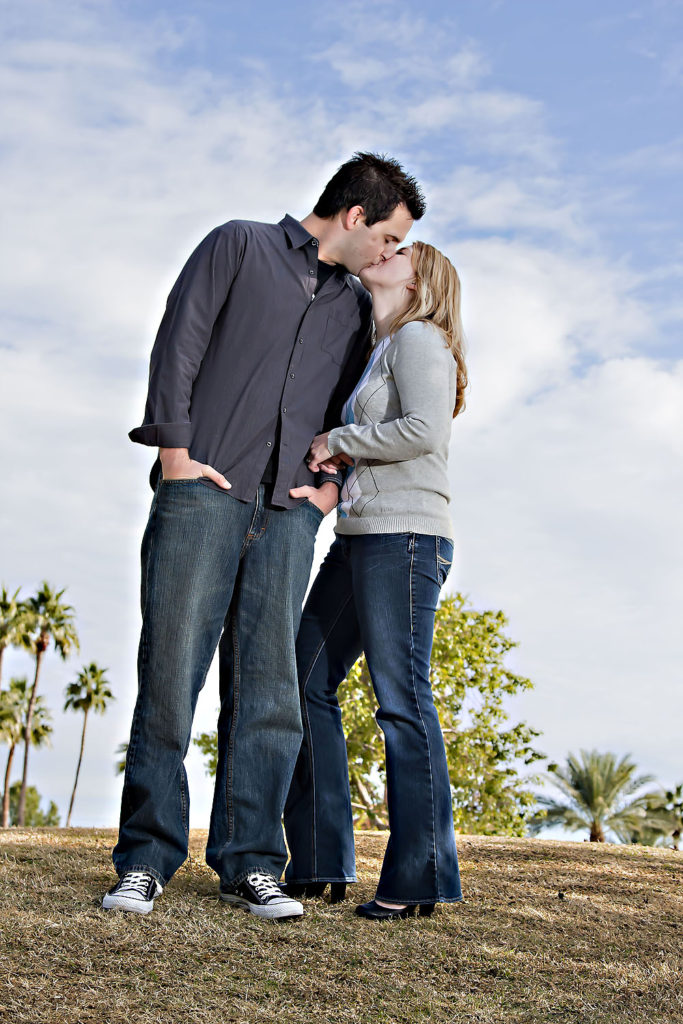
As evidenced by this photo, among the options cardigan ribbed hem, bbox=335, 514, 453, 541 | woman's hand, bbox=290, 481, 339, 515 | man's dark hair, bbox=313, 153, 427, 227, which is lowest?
cardigan ribbed hem, bbox=335, 514, 453, 541

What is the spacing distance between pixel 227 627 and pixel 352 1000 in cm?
140

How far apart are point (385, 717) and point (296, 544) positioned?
69cm

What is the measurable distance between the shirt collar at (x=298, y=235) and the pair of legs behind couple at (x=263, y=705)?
920mm

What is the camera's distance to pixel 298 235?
11.8 ft

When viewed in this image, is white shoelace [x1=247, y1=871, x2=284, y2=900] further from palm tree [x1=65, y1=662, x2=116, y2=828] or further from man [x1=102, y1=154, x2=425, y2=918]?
palm tree [x1=65, y1=662, x2=116, y2=828]

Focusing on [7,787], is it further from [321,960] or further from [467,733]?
[321,960]

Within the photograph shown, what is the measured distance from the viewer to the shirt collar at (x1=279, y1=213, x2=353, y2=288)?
3578 millimetres

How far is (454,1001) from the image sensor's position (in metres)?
2.53

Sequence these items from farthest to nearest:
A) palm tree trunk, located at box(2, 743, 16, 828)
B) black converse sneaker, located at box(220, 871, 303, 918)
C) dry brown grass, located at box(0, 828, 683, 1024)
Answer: palm tree trunk, located at box(2, 743, 16, 828) < black converse sneaker, located at box(220, 871, 303, 918) < dry brown grass, located at box(0, 828, 683, 1024)

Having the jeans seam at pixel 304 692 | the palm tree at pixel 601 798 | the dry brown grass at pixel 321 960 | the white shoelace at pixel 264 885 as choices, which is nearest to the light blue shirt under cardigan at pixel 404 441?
the jeans seam at pixel 304 692

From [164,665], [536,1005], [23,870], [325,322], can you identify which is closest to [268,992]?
[536,1005]

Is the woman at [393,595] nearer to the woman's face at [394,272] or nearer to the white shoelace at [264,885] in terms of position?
the woman's face at [394,272]

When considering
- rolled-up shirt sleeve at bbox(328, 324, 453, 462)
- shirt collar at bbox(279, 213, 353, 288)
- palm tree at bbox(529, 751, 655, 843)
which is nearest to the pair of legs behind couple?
rolled-up shirt sleeve at bbox(328, 324, 453, 462)

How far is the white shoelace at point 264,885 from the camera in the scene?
314 centimetres
